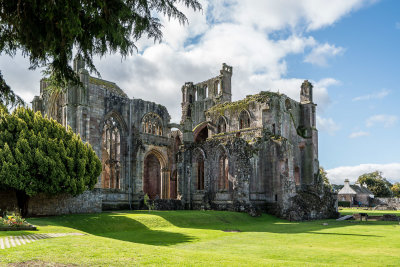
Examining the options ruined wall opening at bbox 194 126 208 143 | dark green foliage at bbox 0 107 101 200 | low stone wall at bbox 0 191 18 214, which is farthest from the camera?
ruined wall opening at bbox 194 126 208 143

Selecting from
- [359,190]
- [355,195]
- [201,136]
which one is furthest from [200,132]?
[359,190]

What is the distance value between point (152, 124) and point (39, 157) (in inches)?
637

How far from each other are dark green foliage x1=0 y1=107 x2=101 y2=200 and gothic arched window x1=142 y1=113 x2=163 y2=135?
41.6 feet

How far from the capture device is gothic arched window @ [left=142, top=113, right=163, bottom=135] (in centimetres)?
3453

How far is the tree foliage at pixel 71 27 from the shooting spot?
598 centimetres

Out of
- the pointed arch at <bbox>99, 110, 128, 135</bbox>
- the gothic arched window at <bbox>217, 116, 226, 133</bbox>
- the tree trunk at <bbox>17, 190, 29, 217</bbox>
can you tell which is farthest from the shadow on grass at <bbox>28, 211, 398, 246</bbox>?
the gothic arched window at <bbox>217, 116, 226, 133</bbox>

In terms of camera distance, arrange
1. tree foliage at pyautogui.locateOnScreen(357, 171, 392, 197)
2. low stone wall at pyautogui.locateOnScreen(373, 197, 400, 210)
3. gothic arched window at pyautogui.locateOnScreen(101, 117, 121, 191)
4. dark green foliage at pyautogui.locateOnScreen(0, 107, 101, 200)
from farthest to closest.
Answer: tree foliage at pyautogui.locateOnScreen(357, 171, 392, 197) → low stone wall at pyautogui.locateOnScreen(373, 197, 400, 210) → gothic arched window at pyautogui.locateOnScreen(101, 117, 121, 191) → dark green foliage at pyautogui.locateOnScreen(0, 107, 101, 200)

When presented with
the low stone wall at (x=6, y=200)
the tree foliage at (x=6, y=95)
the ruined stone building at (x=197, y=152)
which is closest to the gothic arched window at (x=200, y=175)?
the ruined stone building at (x=197, y=152)

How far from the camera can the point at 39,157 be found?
1936cm

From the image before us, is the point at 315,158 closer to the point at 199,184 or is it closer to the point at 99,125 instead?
the point at 199,184

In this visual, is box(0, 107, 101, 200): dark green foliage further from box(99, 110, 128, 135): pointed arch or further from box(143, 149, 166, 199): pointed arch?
box(143, 149, 166, 199): pointed arch

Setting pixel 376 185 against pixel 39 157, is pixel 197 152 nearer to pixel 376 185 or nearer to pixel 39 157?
pixel 39 157

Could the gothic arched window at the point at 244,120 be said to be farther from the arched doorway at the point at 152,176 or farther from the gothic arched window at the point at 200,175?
the arched doorway at the point at 152,176

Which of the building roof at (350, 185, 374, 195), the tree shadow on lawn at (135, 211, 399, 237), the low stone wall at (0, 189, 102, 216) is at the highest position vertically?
the low stone wall at (0, 189, 102, 216)
